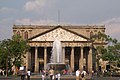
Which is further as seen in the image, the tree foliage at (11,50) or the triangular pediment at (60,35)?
the triangular pediment at (60,35)

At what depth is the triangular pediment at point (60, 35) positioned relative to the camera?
412ft

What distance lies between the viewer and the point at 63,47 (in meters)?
126

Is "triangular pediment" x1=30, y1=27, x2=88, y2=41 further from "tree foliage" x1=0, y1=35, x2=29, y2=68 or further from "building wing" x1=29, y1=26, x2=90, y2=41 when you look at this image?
"tree foliage" x1=0, y1=35, x2=29, y2=68

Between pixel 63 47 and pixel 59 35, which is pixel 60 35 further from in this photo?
pixel 63 47

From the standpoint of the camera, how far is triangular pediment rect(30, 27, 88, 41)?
412ft

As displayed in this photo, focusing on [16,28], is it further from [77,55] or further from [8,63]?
[8,63]

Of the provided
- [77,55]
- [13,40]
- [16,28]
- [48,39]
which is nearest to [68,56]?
[77,55]

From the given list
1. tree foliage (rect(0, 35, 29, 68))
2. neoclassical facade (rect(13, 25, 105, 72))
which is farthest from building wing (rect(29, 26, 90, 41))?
tree foliage (rect(0, 35, 29, 68))

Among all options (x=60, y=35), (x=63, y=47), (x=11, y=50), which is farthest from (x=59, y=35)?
(x=11, y=50)

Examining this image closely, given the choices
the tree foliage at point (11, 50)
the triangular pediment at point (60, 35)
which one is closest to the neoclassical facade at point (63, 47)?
the triangular pediment at point (60, 35)

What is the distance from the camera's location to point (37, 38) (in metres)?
125

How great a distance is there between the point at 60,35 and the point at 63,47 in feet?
13.4

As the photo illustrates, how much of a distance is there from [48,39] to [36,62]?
873 centimetres

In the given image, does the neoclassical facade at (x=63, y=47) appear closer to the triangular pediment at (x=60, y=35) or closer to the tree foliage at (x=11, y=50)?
the triangular pediment at (x=60, y=35)
